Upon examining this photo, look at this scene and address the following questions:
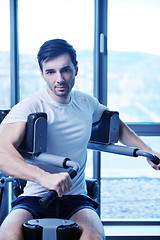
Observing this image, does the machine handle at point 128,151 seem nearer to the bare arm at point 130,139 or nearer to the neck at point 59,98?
the bare arm at point 130,139

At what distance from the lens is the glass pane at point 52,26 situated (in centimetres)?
297

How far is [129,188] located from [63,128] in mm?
2138

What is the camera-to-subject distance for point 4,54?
2955mm

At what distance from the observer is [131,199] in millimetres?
3893

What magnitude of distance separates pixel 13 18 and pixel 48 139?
3.95 ft

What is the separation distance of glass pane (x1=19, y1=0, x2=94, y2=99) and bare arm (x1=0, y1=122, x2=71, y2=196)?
1164 millimetres

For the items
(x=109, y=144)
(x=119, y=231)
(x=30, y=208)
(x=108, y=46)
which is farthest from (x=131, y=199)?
(x=30, y=208)

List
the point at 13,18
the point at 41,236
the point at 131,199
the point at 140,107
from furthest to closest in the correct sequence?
the point at 131,199, the point at 140,107, the point at 13,18, the point at 41,236

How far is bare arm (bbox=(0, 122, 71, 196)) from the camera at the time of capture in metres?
1.65

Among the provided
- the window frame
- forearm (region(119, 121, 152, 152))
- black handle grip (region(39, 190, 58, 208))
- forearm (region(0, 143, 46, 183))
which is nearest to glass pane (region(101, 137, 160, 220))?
the window frame

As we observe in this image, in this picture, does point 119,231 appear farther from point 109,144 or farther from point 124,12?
point 124,12

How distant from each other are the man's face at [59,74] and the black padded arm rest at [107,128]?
0.28 m

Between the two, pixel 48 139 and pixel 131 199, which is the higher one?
pixel 48 139

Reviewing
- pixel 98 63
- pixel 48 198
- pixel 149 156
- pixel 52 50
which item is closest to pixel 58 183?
pixel 48 198
